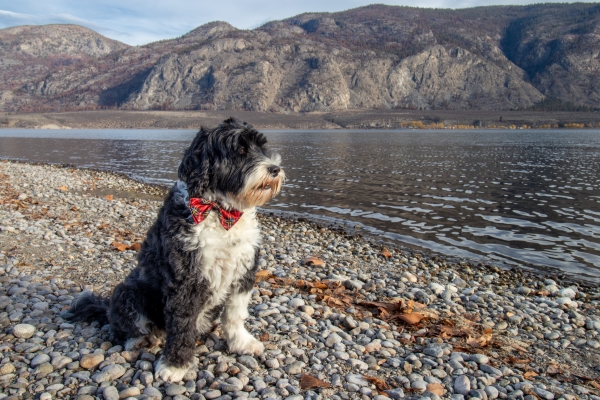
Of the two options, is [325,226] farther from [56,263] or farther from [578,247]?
[56,263]

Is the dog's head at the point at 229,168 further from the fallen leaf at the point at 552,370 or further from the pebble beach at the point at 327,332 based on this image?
the fallen leaf at the point at 552,370

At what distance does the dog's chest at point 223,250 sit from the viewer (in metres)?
4.05

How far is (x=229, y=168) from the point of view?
4121 mm

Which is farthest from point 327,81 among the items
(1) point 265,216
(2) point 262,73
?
(1) point 265,216

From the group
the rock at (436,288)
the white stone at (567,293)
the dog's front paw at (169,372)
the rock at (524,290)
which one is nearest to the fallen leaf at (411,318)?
the rock at (436,288)

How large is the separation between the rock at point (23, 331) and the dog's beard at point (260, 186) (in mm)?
2942

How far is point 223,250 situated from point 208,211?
0.40 metres

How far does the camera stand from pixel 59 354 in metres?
4.41

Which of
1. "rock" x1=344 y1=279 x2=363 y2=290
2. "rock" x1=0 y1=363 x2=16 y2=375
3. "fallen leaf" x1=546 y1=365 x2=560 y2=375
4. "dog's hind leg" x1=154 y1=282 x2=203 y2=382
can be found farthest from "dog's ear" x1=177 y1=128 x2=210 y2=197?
"fallen leaf" x1=546 y1=365 x2=560 y2=375

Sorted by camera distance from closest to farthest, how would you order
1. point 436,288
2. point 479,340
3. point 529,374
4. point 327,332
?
point 529,374, point 327,332, point 479,340, point 436,288

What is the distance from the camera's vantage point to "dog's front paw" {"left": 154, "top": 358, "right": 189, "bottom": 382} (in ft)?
13.8

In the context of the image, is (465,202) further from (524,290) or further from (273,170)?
(273,170)

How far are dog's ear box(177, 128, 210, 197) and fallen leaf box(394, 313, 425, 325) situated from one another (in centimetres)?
353

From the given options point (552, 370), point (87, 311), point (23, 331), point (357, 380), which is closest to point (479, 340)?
point (552, 370)
